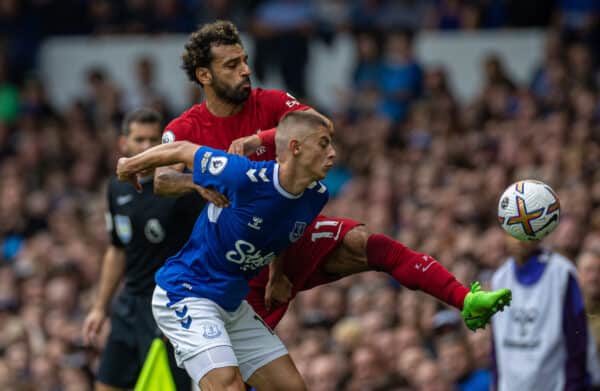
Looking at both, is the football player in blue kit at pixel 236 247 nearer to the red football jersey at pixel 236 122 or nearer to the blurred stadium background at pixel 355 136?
the red football jersey at pixel 236 122

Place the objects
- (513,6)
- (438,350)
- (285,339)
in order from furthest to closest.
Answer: (513,6) < (285,339) < (438,350)

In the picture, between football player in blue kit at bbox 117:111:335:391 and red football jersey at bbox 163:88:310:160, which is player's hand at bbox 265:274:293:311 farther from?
red football jersey at bbox 163:88:310:160

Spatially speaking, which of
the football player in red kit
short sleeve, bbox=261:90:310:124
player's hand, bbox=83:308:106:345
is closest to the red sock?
the football player in red kit

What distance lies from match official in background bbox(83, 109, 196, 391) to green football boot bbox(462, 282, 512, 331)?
7.22 ft

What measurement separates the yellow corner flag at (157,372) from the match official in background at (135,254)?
7 centimetres

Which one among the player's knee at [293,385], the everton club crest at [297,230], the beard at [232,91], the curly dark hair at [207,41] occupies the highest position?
the curly dark hair at [207,41]

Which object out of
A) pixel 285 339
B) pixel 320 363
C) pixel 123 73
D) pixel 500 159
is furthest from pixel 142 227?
pixel 123 73

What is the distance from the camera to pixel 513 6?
14.0 metres

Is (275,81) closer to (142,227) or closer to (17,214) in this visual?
(17,214)

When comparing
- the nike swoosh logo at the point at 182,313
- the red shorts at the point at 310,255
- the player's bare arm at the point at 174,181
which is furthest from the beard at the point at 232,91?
the nike swoosh logo at the point at 182,313

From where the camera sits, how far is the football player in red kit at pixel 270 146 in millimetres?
6973

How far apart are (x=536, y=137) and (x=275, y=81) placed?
4264 millimetres

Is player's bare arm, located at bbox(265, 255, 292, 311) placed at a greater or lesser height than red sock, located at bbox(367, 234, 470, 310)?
lesser

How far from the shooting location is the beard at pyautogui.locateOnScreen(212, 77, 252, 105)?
7.08 metres
